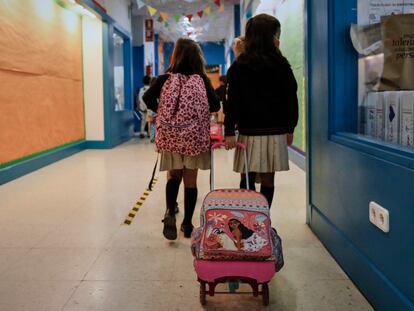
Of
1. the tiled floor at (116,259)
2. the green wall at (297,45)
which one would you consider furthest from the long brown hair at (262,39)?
the green wall at (297,45)

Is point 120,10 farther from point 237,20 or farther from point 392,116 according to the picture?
point 392,116

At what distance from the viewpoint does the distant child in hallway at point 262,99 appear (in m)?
2.41

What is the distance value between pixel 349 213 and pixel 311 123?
972mm

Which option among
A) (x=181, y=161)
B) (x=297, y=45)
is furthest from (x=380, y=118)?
(x=297, y=45)

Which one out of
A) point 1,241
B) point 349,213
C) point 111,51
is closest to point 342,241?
point 349,213

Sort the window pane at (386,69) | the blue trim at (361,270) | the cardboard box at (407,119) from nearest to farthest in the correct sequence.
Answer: the blue trim at (361,270) → the cardboard box at (407,119) → the window pane at (386,69)

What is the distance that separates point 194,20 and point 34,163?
9.37m

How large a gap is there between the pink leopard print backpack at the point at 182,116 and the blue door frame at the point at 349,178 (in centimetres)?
78

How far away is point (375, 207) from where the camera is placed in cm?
192

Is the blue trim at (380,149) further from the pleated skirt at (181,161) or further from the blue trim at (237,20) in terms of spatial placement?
the blue trim at (237,20)

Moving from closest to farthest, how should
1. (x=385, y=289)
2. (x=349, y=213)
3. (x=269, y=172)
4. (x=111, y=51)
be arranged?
(x=385, y=289) → (x=349, y=213) → (x=269, y=172) → (x=111, y=51)

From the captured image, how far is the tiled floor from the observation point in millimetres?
2055

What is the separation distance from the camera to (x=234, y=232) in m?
1.83

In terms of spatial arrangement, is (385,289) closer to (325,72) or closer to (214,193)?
(214,193)
